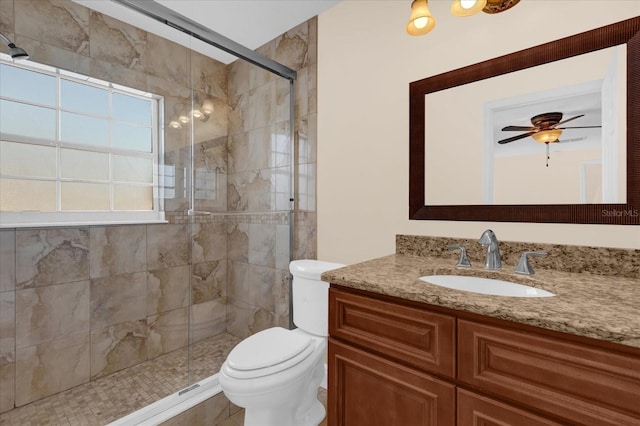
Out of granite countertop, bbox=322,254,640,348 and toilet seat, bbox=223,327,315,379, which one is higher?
granite countertop, bbox=322,254,640,348

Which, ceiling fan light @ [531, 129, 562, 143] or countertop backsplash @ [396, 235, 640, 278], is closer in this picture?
countertop backsplash @ [396, 235, 640, 278]

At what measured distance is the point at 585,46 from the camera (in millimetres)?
1153

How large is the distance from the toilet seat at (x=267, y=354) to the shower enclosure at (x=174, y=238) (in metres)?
0.65

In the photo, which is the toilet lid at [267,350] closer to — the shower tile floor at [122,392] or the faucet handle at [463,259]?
the shower tile floor at [122,392]

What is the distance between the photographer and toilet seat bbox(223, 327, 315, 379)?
1.27 metres

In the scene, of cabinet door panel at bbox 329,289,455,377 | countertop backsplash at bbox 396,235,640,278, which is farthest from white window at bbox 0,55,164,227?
countertop backsplash at bbox 396,235,640,278

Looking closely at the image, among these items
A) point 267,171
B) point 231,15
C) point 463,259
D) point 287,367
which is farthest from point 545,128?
point 231,15

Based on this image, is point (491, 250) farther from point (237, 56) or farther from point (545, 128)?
point (237, 56)

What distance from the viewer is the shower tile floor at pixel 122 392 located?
166 centimetres

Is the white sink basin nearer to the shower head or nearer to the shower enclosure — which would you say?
the shower enclosure

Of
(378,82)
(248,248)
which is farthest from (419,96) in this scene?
(248,248)

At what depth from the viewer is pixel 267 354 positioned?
1364mm

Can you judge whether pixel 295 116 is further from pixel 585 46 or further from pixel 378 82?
pixel 585 46

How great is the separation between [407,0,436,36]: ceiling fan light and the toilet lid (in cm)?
149
